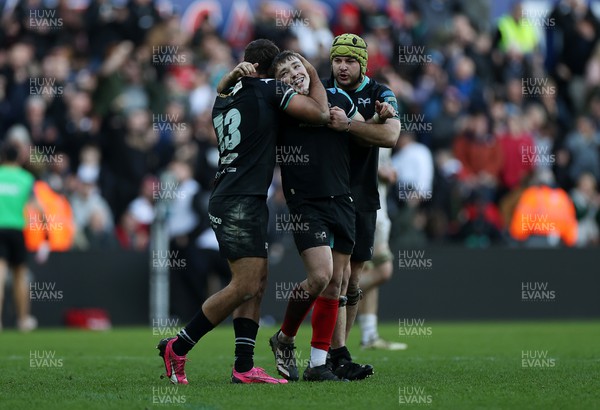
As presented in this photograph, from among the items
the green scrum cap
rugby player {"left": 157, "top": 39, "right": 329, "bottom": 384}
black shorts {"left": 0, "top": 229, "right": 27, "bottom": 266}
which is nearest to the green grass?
rugby player {"left": 157, "top": 39, "right": 329, "bottom": 384}

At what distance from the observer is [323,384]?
8.93m

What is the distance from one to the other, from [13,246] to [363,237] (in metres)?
8.71

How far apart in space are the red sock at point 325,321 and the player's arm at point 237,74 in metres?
1.73

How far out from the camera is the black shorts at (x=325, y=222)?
29.5 feet

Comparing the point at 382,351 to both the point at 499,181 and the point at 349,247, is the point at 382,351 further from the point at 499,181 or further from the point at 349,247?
the point at 499,181

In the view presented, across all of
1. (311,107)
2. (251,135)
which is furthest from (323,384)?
(311,107)

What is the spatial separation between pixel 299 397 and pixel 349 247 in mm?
1571

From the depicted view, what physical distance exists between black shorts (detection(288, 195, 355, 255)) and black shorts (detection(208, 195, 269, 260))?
321 mm

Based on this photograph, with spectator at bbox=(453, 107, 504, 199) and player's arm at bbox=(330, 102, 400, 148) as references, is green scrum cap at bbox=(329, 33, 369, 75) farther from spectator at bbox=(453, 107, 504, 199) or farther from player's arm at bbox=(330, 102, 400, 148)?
spectator at bbox=(453, 107, 504, 199)

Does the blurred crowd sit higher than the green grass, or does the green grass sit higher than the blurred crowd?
the blurred crowd

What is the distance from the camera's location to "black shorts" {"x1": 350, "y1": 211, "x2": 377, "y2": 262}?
9.77m

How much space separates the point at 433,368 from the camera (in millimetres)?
10477

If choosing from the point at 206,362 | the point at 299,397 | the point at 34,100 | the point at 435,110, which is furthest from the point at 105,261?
the point at 299,397

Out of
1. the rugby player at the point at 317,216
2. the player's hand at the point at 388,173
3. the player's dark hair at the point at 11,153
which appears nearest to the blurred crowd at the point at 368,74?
the player's dark hair at the point at 11,153
